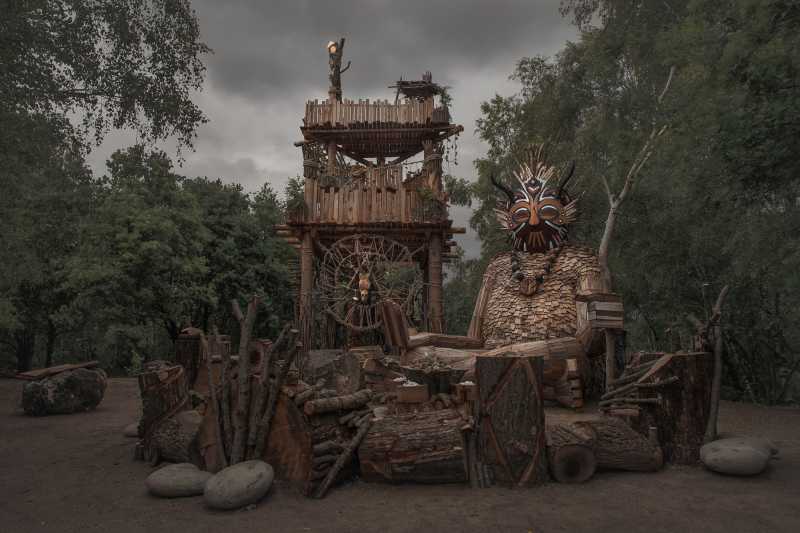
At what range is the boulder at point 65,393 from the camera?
809 centimetres

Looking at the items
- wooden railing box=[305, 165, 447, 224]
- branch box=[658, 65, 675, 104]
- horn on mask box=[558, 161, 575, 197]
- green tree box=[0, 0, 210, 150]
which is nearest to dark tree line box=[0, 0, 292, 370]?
green tree box=[0, 0, 210, 150]

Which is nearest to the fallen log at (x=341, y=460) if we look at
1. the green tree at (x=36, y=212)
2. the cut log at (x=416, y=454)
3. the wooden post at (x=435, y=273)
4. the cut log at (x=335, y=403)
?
the cut log at (x=416, y=454)

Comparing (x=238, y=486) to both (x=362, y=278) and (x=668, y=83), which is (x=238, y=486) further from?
(x=668, y=83)

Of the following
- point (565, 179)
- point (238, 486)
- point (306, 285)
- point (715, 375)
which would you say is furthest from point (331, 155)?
point (715, 375)

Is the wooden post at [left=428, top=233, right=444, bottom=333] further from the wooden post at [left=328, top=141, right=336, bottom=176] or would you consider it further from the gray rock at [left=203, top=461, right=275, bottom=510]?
the gray rock at [left=203, top=461, right=275, bottom=510]

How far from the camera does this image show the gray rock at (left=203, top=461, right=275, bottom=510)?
12.4 feet

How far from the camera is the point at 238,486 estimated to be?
3830mm

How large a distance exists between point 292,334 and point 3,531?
241 cm

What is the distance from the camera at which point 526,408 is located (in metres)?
4.26

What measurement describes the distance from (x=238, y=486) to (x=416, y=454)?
140cm

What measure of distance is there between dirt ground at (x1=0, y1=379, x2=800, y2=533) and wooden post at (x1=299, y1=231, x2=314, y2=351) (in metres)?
5.27

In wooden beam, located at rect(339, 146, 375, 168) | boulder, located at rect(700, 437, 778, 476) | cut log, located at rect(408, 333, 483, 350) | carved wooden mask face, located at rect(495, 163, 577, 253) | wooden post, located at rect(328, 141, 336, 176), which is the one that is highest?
wooden beam, located at rect(339, 146, 375, 168)

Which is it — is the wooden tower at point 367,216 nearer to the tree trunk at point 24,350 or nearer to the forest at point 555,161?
the forest at point 555,161

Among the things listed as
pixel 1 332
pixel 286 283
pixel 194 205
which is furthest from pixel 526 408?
pixel 1 332
